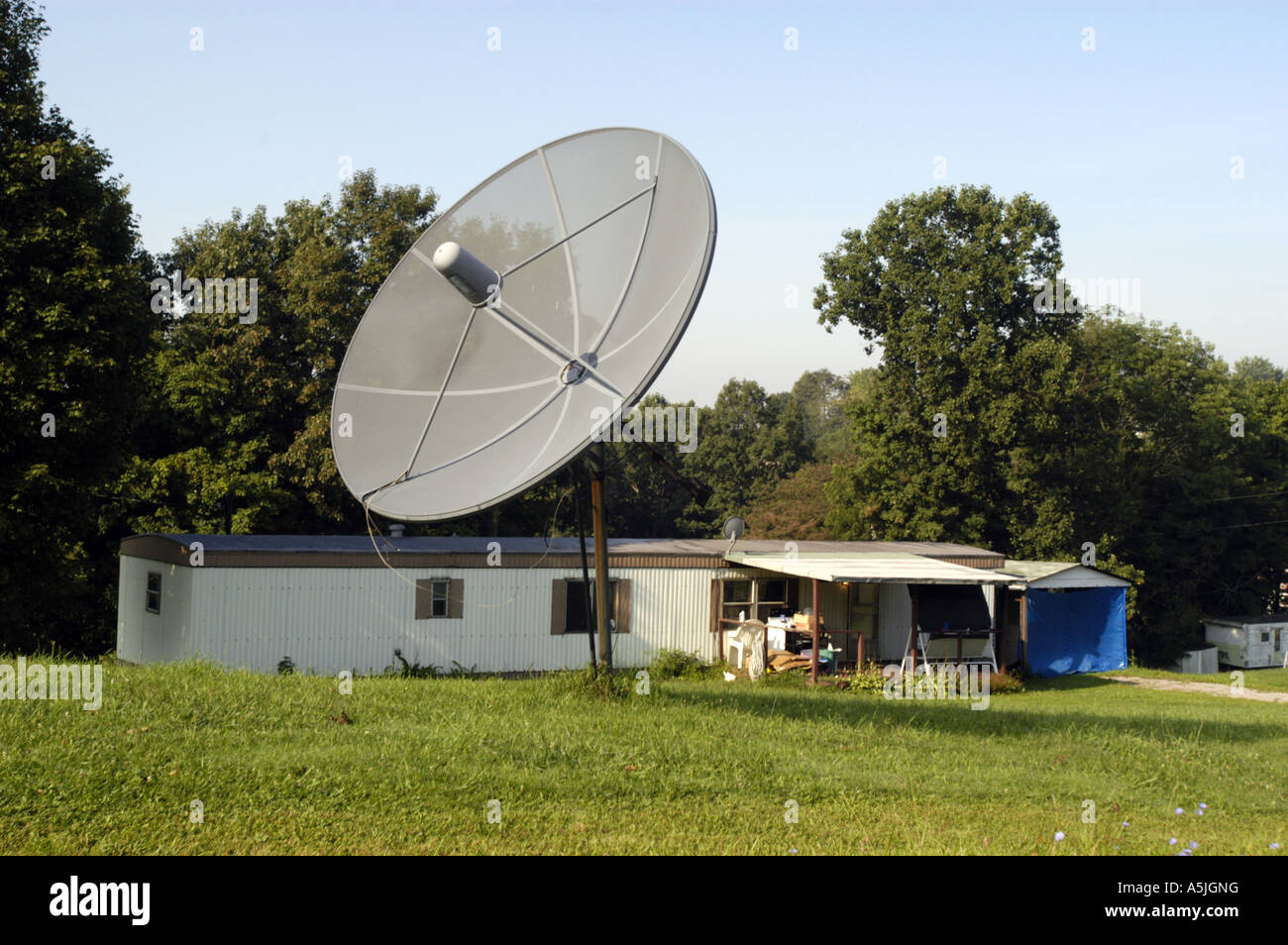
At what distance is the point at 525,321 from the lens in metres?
10.8

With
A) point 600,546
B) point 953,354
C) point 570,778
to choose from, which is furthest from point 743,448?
point 570,778

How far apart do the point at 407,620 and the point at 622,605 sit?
4325 mm

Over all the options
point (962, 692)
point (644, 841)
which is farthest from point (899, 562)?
point (644, 841)

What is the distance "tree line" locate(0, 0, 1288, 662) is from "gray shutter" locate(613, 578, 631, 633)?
13.6 feet

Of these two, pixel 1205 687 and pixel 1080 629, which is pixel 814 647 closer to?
pixel 1080 629

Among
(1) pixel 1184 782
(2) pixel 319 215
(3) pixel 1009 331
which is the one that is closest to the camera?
(1) pixel 1184 782

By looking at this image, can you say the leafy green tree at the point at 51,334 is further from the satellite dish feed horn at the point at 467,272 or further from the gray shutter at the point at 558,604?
the satellite dish feed horn at the point at 467,272

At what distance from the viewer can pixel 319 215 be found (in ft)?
102

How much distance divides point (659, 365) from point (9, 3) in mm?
19198

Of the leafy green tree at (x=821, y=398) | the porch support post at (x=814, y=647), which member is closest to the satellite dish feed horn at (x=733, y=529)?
the porch support post at (x=814, y=647)

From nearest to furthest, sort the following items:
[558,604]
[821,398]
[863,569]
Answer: [558,604] → [863,569] → [821,398]

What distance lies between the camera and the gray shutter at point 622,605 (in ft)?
67.6

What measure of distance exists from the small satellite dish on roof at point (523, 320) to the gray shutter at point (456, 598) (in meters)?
8.37
